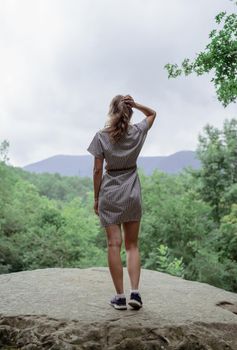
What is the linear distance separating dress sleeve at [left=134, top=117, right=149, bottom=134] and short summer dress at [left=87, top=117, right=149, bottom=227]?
1.9 inches

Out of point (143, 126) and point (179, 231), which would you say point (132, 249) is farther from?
point (179, 231)

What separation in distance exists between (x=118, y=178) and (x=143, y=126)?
26.8 inches

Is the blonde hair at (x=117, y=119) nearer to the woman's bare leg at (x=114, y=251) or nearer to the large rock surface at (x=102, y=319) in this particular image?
the woman's bare leg at (x=114, y=251)

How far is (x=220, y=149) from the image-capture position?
32.0 m

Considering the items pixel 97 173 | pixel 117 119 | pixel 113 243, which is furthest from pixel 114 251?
pixel 117 119

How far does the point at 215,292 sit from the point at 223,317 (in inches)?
68.1

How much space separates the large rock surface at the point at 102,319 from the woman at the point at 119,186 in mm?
412

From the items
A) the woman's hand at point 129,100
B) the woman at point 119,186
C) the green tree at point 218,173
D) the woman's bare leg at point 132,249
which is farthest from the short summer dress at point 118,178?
the green tree at point 218,173

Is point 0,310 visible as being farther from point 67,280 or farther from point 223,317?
point 223,317

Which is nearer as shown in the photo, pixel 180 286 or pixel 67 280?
pixel 67 280

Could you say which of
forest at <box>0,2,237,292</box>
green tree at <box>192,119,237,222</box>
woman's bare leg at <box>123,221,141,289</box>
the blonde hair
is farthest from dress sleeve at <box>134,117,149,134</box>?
green tree at <box>192,119,237,222</box>

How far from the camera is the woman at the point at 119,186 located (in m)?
5.58

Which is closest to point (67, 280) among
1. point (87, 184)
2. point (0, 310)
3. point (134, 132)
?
point (0, 310)

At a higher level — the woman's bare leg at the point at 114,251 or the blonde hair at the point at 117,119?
the blonde hair at the point at 117,119
